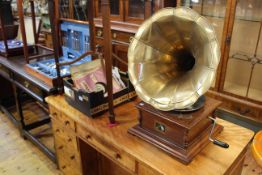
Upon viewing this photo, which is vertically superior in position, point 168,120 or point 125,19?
point 125,19

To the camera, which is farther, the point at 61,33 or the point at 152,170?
the point at 61,33

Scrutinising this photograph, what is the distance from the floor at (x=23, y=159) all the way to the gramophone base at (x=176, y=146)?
1.09 metres

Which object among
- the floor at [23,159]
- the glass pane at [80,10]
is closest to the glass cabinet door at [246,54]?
the floor at [23,159]

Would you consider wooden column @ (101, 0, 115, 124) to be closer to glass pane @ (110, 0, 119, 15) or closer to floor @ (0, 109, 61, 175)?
floor @ (0, 109, 61, 175)

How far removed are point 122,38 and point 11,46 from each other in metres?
1.09

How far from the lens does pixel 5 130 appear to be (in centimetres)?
249

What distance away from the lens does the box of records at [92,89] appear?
124cm

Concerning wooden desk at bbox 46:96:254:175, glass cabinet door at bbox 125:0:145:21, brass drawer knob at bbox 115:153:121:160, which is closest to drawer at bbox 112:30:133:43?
glass cabinet door at bbox 125:0:145:21

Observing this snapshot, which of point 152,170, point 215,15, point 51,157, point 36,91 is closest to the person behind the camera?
point 152,170

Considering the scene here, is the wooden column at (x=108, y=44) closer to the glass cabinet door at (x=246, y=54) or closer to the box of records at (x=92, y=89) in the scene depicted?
the box of records at (x=92, y=89)

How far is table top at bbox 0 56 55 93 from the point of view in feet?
5.21

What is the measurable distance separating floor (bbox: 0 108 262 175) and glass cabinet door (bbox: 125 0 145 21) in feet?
4.91

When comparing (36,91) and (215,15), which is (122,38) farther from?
(36,91)

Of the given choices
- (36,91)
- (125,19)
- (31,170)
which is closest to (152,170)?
(36,91)
